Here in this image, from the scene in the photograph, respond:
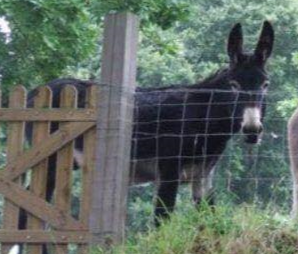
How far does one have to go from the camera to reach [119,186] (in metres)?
6.40

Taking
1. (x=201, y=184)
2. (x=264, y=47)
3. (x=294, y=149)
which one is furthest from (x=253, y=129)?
(x=264, y=47)

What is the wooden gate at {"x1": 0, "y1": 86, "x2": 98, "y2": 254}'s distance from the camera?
645 cm

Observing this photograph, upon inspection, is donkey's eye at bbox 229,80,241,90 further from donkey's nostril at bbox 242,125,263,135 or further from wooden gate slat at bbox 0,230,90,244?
wooden gate slat at bbox 0,230,90,244

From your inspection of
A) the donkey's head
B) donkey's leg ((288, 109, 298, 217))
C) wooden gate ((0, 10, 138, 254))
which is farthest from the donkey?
wooden gate ((0, 10, 138, 254))

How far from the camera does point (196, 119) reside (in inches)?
316

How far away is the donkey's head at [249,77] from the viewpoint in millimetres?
7371

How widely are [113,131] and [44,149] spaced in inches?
21.9

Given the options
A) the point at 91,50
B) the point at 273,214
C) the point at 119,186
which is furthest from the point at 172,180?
the point at 91,50

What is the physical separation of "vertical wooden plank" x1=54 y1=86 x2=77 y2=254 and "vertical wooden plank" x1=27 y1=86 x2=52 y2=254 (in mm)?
129

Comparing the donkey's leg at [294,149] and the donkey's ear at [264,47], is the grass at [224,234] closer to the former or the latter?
the donkey's leg at [294,149]

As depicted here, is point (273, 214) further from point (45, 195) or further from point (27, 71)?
point (27, 71)

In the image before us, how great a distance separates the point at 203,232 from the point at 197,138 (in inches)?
84.4

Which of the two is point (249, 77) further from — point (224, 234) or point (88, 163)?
point (224, 234)

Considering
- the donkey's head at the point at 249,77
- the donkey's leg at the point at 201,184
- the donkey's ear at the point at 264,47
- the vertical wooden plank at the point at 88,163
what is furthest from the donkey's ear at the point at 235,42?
the vertical wooden plank at the point at 88,163
